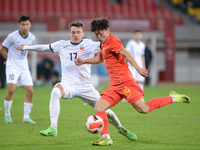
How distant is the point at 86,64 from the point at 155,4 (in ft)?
77.5

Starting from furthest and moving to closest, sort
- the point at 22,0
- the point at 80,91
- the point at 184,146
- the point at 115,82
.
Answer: the point at 22,0, the point at 80,91, the point at 115,82, the point at 184,146

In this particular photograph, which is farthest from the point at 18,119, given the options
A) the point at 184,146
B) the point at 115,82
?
the point at 184,146

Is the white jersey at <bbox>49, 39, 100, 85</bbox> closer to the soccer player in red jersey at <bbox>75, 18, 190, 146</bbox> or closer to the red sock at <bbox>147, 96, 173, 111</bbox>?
the soccer player in red jersey at <bbox>75, 18, 190, 146</bbox>

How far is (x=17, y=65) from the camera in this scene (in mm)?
7145

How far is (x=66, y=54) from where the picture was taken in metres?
5.59

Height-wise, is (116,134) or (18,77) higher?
(18,77)

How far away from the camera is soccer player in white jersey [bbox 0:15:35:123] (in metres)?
7.02

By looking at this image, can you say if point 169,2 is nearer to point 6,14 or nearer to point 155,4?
point 155,4

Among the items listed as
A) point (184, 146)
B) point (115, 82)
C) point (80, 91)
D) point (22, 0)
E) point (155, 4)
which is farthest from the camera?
point (155, 4)

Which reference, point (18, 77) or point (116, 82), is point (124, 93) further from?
point (18, 77)

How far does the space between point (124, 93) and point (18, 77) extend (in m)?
3.16

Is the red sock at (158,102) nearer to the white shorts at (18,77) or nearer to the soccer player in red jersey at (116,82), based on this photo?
the soccer player in red jersey at (116,82)

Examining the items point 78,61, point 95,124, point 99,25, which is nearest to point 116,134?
point 95,124

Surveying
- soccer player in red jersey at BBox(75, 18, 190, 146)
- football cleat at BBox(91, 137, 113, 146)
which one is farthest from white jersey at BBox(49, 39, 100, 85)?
football cleat at BBox(91, 137, 113, 146)
